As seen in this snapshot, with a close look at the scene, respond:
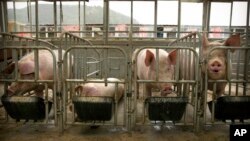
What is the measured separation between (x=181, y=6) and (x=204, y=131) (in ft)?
26.2

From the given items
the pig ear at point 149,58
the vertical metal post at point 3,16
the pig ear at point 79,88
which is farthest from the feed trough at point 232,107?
the vertical metal post at point 3,16

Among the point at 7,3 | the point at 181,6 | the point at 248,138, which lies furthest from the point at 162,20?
the point at 248,138

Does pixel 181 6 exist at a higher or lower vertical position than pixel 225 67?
higher

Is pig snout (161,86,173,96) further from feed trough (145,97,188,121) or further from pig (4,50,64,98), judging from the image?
pig (4,50,64,98)

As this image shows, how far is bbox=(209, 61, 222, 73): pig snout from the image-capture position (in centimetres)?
384

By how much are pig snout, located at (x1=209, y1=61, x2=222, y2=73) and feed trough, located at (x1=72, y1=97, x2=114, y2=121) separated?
1521 mm

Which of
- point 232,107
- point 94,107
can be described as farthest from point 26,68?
point 232,107

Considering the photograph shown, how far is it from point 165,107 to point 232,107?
0.95m

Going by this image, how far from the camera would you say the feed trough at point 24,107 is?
3.54 m

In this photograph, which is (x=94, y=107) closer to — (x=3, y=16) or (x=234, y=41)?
(x=234, y=41)

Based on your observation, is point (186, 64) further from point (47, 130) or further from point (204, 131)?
point (47, 130)

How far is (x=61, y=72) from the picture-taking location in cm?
370

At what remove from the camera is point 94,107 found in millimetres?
3496

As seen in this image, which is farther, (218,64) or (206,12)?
(206,12)
